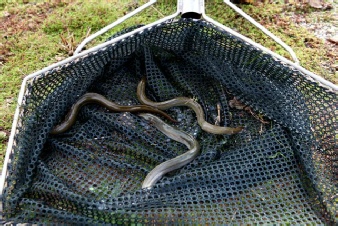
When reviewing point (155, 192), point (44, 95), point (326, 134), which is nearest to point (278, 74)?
point (326, 134)

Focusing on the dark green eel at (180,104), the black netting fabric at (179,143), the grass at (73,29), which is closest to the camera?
the black netting fabric at (179,143)

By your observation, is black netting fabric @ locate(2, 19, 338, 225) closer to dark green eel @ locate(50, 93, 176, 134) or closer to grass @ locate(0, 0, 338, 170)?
dark green eel @ locate(50, 93, 176, 134)

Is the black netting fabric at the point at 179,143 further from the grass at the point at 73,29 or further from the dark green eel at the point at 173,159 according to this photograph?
the grass at the point at 73,29

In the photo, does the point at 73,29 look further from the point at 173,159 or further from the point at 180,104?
the point at 173,159

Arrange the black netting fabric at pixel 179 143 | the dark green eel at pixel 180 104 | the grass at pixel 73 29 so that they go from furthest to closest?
the grass at pixel 73 29
the dark green eel at pixel 180 104
the black netting fabric at pixel 179 143

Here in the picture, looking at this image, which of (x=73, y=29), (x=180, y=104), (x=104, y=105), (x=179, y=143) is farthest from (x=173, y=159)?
(x=73, y=29)

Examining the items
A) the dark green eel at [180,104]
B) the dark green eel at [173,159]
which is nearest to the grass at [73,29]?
the dark green eel at [180,104]

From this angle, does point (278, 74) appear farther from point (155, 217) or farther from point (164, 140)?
point (155, 217)

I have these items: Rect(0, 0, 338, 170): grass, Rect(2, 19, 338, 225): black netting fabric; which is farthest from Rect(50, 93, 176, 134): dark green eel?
Rect(0, 0, 338, 170): grass
